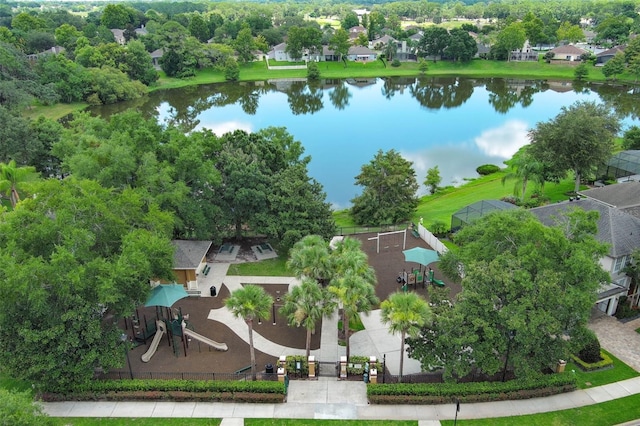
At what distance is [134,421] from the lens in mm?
21406

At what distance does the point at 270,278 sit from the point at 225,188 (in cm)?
790

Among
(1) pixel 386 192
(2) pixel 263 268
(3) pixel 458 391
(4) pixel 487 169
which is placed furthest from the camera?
(4) pixel 487 169

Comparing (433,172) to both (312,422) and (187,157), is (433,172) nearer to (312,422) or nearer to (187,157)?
(187,157)

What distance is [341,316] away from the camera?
2891cm

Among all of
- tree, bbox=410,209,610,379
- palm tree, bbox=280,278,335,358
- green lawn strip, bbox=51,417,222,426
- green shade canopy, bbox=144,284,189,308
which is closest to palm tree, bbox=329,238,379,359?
palm tree, bbox=280,278,335,358

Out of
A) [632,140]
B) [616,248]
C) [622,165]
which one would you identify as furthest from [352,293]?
[632,140]

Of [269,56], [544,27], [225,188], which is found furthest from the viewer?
[544,27]

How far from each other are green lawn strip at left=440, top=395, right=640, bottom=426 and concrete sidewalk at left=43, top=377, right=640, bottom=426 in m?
0.29

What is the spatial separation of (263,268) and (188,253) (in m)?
5.24

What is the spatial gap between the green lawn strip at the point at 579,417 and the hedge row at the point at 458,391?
108 centimetres

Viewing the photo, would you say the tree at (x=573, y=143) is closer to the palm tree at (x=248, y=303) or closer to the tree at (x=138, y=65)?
the palm tree at (x=248, y=303)

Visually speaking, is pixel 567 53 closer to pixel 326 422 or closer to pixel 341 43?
pixel 341 43

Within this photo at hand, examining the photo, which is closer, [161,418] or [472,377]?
[161,418]

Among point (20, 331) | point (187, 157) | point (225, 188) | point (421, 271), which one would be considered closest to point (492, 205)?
point (421, 271)
